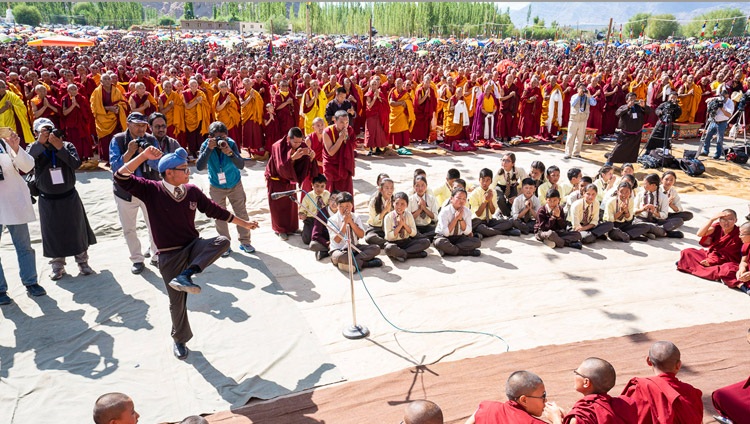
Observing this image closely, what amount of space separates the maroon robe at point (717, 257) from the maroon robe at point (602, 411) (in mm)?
3598

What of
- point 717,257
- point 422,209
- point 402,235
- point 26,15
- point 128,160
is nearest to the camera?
point 128,160

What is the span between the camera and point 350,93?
11805 millimetres

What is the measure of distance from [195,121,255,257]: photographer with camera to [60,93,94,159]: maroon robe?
488 cm

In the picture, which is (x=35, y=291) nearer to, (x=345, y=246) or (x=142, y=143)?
(x=142, y=143)

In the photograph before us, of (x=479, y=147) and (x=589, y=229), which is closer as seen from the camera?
(x=589, y=229)

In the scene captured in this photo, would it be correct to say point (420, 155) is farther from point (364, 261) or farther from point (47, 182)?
point (47, 182)

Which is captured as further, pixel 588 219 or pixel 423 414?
pixel 588 219

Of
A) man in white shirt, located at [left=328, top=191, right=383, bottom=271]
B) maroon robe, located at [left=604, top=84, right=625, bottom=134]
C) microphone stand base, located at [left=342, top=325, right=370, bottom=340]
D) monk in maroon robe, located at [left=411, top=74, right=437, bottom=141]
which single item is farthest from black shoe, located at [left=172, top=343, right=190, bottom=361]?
maroon robe, located at [left=604, top=84, right=625, bottom=134]

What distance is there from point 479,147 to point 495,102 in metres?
1.16

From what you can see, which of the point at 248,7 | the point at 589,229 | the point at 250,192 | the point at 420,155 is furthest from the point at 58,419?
the point at 248,7

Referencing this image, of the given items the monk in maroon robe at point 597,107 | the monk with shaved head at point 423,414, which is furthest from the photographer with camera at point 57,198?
the monk in maroon robe at point 597,107

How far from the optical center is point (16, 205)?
4.95 m

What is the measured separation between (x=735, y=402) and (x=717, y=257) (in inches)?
114

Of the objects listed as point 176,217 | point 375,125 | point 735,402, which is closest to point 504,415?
point 735,402
